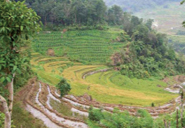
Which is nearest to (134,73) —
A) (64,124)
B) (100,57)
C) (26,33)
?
(100,57)

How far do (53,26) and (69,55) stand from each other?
1811 centimetres

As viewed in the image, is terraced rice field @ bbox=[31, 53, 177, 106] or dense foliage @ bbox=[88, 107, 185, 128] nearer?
dense foliage @ bbox=[88, 107, 185, 128]

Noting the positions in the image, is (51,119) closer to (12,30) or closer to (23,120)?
(23,120)

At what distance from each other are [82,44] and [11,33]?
1962 inches

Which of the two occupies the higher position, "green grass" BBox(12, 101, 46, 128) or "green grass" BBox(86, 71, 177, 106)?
"green grass" BBox(12, 101, 46, 128)

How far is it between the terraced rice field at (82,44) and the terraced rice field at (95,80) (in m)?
3.29

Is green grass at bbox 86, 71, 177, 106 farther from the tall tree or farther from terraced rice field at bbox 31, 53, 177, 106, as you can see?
the tall tree

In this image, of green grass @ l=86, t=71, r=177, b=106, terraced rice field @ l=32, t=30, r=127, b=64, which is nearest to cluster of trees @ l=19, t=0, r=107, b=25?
terraced rice field @ l=32, t=30, r=127, b=64

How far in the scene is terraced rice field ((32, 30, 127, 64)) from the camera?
5135 centimetres

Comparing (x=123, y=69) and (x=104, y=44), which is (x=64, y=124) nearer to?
(x=123, y=69)

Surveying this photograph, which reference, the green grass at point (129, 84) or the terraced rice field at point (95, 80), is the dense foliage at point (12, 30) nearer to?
the terraced rice field at point (95, 80)

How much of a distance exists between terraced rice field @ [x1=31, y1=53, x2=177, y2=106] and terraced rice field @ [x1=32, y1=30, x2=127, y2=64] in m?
3.29

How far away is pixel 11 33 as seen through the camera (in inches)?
225

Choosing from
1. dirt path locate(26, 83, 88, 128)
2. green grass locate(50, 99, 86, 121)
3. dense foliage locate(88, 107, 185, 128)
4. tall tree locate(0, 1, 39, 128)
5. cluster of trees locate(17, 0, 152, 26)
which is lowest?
green grass locate(50, 99, 86, 121)
